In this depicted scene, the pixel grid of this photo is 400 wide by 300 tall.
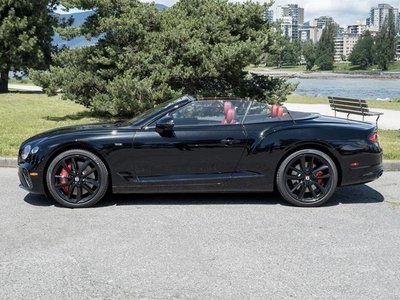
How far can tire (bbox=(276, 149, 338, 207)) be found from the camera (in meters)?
5.66

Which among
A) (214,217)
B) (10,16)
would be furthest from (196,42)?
(10,16)

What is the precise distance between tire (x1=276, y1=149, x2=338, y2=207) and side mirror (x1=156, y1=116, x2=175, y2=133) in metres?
1.35

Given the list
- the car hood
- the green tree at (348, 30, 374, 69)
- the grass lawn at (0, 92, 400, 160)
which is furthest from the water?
the green tree at (348, 30, 374, 69)

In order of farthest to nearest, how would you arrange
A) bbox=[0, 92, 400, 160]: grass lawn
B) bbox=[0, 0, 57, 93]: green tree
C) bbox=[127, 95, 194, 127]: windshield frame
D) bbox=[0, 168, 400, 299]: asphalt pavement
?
1. bbox=[0, 0, 57, 93]: green tree
2. bbox=[0, 92, 400, 160]: grass lawn
3. bbox=[127, 95, 194, 127]: windshield frame
4. bbox=[0, 168, 400, 299]: asphalt pavement

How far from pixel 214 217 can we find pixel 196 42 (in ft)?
26.5

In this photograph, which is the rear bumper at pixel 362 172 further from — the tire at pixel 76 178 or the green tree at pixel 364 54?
the green tree at pixel 364 54

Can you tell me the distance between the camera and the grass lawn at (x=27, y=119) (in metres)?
9.73

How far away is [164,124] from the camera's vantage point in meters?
5.55

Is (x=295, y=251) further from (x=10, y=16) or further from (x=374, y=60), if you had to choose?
(x=374, y=60)

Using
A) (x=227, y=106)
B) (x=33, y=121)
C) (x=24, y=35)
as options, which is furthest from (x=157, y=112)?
(x=24, y=35)

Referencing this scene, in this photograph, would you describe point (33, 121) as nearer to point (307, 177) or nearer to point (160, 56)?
point (160, 56)

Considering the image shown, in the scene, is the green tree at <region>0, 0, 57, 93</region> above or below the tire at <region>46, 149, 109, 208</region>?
above

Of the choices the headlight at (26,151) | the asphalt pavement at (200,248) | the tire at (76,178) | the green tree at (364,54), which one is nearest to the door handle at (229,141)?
the asphalt pavement at (200,248)

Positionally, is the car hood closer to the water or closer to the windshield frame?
the windshield frame
